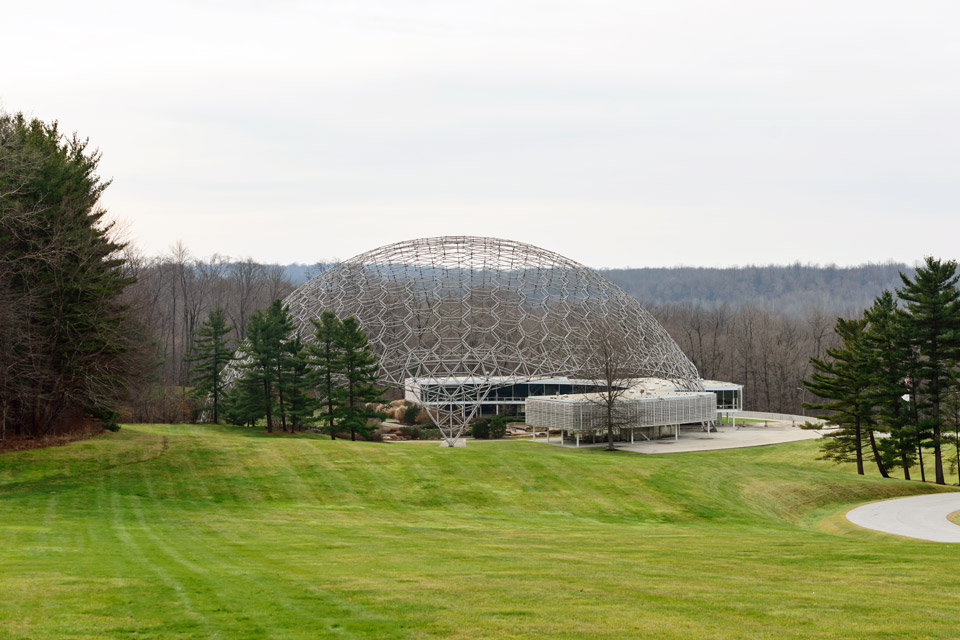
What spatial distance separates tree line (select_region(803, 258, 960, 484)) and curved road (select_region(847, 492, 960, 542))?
13.1 feet

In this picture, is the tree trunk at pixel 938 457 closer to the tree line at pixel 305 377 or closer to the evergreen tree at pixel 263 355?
the tree line at pixel 305 377

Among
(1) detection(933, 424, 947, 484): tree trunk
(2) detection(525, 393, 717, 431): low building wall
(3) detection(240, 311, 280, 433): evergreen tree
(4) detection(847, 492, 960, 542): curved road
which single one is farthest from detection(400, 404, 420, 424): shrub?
(1) detection(933, 424, 947, 484): tree trunk

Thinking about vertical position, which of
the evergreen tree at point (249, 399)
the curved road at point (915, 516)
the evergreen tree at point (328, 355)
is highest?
the evergreen tree at point (328, 355)

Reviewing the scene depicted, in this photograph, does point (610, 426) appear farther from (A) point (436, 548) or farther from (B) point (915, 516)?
(A) point (436, 548)

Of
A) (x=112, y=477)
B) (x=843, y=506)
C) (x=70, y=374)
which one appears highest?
(x=70, y=374)

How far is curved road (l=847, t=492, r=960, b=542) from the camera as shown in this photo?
23922 mm

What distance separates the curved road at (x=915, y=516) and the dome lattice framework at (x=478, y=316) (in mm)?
20572

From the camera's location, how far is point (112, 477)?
2527cm

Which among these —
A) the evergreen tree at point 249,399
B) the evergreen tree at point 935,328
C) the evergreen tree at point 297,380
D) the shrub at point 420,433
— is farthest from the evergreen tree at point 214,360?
the evergreen tree at point 935,328

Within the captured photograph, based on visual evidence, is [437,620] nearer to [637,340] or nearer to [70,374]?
[70,374]

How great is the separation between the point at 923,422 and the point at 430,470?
2294 cm

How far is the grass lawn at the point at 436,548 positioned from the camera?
30.8 feet

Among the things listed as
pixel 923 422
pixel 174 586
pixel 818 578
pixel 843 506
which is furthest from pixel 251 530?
pixel 923 422

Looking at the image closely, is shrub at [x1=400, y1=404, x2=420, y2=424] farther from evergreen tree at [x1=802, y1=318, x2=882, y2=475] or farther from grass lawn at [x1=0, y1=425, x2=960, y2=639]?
evergreen tree at [x1=802, y1=318, x2=882, y2=475]
